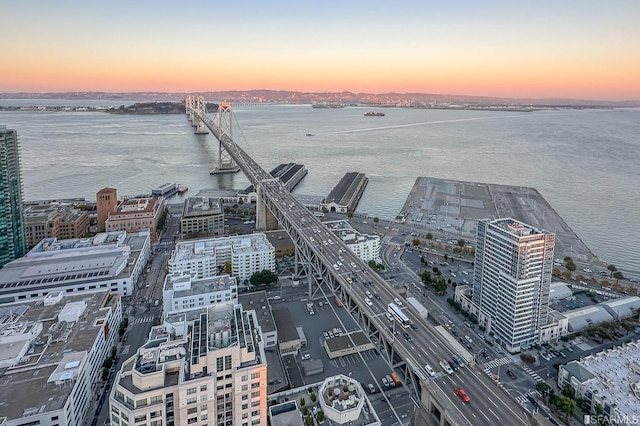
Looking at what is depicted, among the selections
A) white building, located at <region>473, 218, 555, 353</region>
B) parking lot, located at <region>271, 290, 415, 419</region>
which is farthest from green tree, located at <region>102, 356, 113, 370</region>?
white building, located at <region>473, 218, 555, 353</region>

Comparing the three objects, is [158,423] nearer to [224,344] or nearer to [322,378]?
[224,344]

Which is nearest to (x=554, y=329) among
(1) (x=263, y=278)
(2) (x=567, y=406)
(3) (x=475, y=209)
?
(2) (x=567, y=406)

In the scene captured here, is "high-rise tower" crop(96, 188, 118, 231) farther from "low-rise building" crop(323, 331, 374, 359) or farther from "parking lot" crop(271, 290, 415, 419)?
"low-rise building" crop(323, 331, 374, 359)

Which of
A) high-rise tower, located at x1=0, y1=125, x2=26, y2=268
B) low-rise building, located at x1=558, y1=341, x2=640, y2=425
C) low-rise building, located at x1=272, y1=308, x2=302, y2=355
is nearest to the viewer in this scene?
low-rise building, located at x1=558, y1=341, x2=640, y2=425

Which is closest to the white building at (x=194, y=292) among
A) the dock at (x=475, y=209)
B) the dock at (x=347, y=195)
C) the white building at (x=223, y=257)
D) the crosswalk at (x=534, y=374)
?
the white building at (x=223, y=257)

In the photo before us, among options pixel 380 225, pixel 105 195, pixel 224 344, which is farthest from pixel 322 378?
pixel 105 195

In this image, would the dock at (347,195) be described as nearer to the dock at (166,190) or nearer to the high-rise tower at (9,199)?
the dock at (166,190)

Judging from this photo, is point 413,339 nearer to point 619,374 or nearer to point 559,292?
point 619,374
